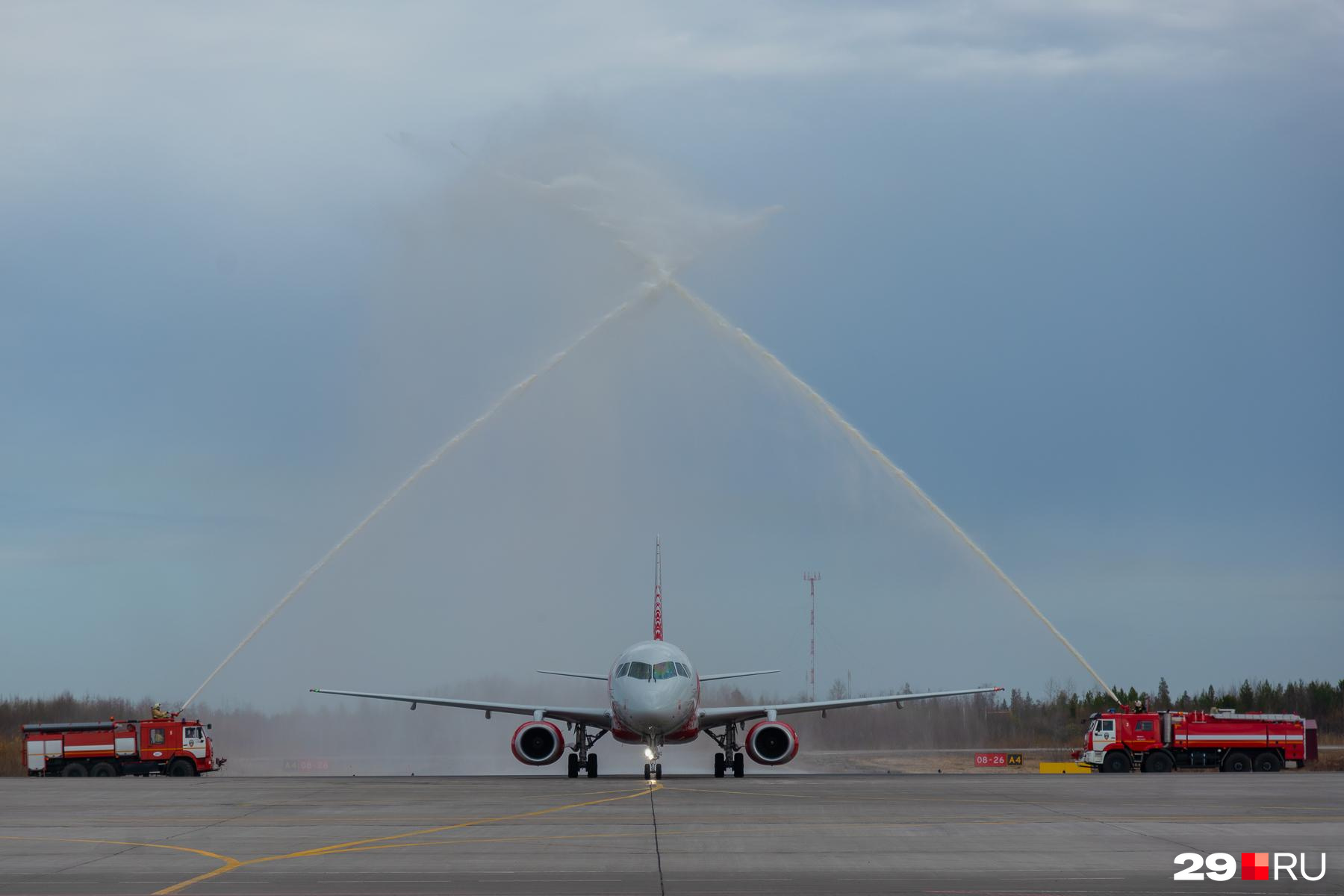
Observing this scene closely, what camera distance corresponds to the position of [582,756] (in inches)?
2056

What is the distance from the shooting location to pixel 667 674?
4572cm

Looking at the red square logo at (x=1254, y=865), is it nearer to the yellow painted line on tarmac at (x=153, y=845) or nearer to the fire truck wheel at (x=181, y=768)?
the yellow painted line on tarmac at (x=153, y=845)

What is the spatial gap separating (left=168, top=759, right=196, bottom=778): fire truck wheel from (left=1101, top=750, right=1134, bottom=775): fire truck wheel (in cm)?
3856

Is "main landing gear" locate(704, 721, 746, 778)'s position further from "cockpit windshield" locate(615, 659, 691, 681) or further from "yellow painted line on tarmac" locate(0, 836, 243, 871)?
"yellow painted line on tarmac" locate(0, 836, 243, 871)

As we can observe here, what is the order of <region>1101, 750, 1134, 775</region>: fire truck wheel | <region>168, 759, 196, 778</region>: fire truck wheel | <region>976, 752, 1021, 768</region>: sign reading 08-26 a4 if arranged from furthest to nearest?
<region>976, 752, 1021, 768</region>: sign reading 08-26 a4 → <region>168, 759, 196, 778</region>: fire truck wheel → <region>1101, 750, 1134, 775</region>: fire truck wheel

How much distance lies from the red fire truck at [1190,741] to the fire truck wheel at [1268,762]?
0.03 metres

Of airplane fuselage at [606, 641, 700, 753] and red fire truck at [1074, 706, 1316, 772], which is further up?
airplane fuselage at [606, 641, 700, 753]

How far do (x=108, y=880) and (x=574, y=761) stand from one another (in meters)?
31.0

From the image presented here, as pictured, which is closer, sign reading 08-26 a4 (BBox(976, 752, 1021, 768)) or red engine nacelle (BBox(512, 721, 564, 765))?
red engine nacelle (BBox(512, 721, 564, 765))

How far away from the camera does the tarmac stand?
19703mm

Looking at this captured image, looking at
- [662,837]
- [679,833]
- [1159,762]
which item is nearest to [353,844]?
[662,837]

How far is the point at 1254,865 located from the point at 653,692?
84.4 ft

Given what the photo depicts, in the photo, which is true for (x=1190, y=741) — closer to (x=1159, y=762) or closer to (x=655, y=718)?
(x=1159, y=762)

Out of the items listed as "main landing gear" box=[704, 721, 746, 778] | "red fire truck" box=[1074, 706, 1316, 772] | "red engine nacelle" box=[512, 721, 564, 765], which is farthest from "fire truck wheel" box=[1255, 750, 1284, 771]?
"red engine nacelle" box=[512, 721, 564, 765]
